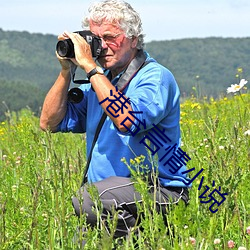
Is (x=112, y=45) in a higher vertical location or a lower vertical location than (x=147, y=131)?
higher

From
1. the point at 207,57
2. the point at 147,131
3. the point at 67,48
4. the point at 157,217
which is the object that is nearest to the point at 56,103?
the point at 67,48

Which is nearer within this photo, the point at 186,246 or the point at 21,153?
the point at 186,246

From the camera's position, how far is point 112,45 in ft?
11.5

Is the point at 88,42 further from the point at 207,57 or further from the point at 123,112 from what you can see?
the point at 207,57

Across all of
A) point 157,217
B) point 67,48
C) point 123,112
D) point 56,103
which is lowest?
point 157,217

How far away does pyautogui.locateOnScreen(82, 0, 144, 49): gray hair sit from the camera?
11.5 ft

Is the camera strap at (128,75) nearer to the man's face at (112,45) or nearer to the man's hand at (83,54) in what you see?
the man's face at (112,45)

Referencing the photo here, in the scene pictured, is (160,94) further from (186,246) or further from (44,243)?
(186,246)

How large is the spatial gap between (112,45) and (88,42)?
15 cm

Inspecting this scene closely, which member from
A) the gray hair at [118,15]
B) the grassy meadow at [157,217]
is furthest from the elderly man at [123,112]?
the grassy meadow at [157,217]

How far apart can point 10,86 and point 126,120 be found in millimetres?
129414

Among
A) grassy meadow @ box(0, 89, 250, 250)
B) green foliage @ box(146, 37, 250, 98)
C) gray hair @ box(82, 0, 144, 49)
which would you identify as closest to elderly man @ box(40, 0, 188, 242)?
gray hair @ box(82, 0, 144, 49)

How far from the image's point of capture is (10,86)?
130500mm

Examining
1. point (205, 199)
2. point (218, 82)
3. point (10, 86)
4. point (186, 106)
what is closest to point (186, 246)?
point (205, 199)
